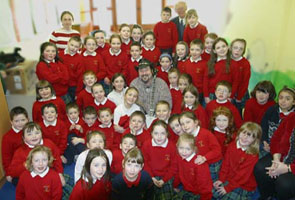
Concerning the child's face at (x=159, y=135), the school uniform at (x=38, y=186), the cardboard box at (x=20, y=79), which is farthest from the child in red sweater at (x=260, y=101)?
the cardboard box at (x=20, y=79)

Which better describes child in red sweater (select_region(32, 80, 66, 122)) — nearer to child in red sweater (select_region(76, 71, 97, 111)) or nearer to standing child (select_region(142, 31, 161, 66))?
child in red sweater (select_region(76, 71, 97, 111))

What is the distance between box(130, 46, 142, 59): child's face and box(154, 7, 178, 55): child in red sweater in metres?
0.85

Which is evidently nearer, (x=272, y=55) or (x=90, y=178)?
(x=90, y=178)

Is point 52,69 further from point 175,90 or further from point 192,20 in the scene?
point 192,20

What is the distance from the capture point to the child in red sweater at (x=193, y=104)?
339cm

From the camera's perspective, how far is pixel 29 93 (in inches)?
Result: 217

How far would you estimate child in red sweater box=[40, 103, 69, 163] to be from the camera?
130 inches

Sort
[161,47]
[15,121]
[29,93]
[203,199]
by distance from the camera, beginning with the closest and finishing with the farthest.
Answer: [203,199] < [15,121] < [161,47] < [29,93]

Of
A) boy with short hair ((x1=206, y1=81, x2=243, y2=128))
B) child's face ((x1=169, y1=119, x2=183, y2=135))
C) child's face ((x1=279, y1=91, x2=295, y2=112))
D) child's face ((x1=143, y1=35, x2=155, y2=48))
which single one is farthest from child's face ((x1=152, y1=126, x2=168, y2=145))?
child's face ((x1=143, y1=35, x2=155, y2=48))

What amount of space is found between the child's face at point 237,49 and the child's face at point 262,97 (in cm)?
61

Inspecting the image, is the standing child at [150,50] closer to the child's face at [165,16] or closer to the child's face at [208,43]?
the child's face at [165,16]

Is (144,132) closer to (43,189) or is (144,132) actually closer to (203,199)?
(203,199)

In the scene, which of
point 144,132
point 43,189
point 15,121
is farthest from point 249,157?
point 15,121

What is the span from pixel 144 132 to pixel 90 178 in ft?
3.15
